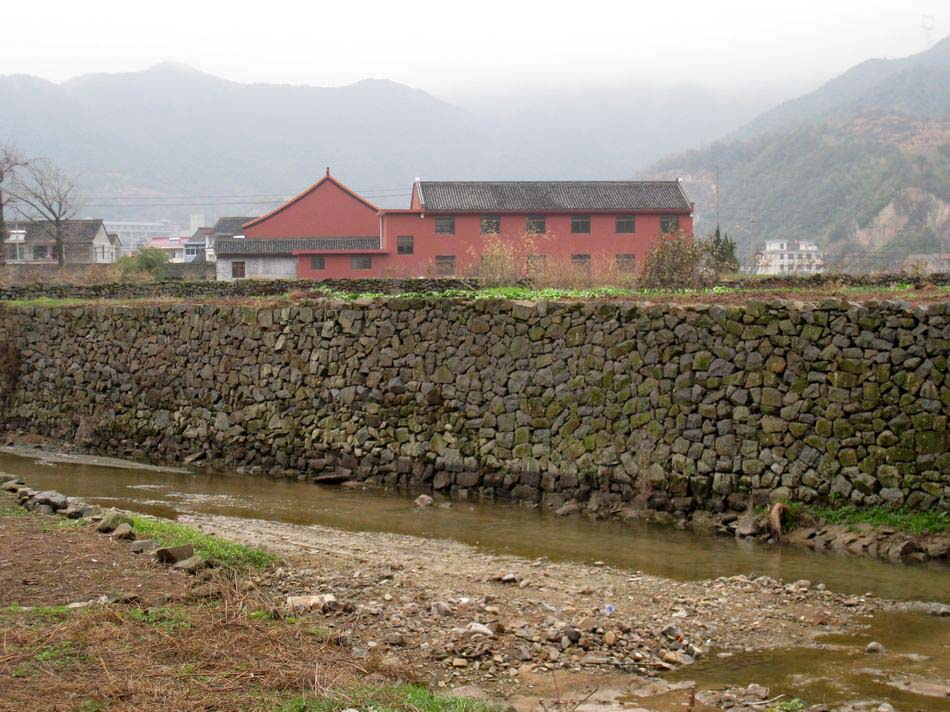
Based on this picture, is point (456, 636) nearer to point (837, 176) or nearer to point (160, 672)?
point (160, 672)

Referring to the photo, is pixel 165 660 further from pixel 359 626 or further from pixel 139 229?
pixel 139 229

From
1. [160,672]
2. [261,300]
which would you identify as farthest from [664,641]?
[261,300]

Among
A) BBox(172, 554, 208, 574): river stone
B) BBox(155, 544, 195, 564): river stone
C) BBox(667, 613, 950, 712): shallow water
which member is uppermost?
BBox(155, 544, 195, 564): river stone

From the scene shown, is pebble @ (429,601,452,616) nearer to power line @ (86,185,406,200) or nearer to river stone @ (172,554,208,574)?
river stone @ (172,554,208,574)

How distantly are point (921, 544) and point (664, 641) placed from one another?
5.09m

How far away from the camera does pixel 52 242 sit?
75.2 meters

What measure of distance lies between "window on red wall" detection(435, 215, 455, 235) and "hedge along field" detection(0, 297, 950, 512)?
3010cm

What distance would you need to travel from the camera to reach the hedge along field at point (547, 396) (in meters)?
13.3

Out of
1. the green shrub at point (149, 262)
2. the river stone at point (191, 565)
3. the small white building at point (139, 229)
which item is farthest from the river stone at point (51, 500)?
the small white building at point (139, 229)

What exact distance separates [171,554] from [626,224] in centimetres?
4483

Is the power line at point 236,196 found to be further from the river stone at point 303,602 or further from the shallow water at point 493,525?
the river stone at point 303,602

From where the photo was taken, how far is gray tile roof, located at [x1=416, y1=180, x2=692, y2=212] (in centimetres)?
5219

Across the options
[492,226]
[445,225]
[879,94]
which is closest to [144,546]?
[492,226]

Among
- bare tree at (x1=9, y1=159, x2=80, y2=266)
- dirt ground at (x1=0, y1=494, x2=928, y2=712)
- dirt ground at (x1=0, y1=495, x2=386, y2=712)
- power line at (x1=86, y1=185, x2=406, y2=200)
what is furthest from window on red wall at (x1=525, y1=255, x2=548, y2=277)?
power line at (x1=86, y1=185, x2=406, y2=200)
